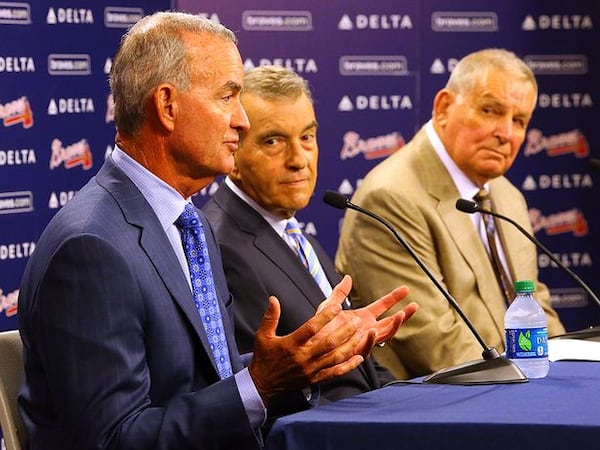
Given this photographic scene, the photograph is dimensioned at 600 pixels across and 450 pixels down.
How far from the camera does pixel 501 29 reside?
7074 mm

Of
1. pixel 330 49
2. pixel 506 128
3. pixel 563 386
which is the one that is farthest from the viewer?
pixel 330 49

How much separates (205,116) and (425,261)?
178 cm

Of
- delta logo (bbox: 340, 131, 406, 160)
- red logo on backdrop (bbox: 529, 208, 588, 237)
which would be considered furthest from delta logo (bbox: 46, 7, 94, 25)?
red logo on backdrop (bbox: 529, 208, 588, 237)

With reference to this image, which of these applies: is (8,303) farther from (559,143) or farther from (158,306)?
(559,143)

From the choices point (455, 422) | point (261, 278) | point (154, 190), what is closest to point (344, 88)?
point (261, 278)

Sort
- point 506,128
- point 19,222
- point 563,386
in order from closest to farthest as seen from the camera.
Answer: point 563,386 < point 506,128 < point 19,222

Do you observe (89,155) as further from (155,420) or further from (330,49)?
(155,420)

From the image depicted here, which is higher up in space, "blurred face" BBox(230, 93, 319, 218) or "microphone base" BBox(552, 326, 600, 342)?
"blurred face" BBox(230, 93, 319, 218)

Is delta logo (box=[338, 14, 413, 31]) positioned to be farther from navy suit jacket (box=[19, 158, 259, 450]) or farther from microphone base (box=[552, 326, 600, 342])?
navy suit jacket (box=[19, 158, 259, 450])

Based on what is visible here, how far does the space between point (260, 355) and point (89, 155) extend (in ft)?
11.9

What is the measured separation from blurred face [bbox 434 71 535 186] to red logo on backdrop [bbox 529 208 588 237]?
2.27m

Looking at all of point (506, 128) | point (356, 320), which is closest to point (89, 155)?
point (506, 128)

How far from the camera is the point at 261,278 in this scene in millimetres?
3670

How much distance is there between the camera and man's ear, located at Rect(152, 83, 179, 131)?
2.89 metres
